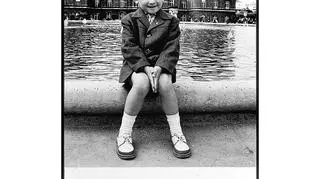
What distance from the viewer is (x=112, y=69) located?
6.59ft

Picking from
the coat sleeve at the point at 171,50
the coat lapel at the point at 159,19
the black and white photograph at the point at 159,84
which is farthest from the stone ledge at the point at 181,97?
the coat lapel at the point at 159,19

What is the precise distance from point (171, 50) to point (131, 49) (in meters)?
0.15

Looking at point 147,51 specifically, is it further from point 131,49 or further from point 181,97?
point 181,97

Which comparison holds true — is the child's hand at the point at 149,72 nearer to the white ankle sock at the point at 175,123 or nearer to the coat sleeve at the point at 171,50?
the coat sleeve at the point at 171,50

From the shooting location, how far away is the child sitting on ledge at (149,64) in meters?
1.94

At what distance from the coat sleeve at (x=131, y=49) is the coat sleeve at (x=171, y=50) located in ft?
0.20

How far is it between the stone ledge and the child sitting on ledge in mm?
51

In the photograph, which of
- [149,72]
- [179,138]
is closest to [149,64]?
[149,72]

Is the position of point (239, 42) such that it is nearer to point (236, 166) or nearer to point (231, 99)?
point (231, 99)

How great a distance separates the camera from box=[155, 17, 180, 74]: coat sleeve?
6.42 ft

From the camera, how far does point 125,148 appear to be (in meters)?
1.94

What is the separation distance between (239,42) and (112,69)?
50 cm

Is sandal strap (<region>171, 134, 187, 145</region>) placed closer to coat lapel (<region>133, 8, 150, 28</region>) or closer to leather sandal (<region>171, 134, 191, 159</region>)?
leather sandal (<region>171, 134, 191, 159</region>)

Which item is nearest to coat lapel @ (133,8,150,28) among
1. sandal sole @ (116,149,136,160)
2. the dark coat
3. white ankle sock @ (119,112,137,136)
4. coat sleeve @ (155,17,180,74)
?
the dark coat
